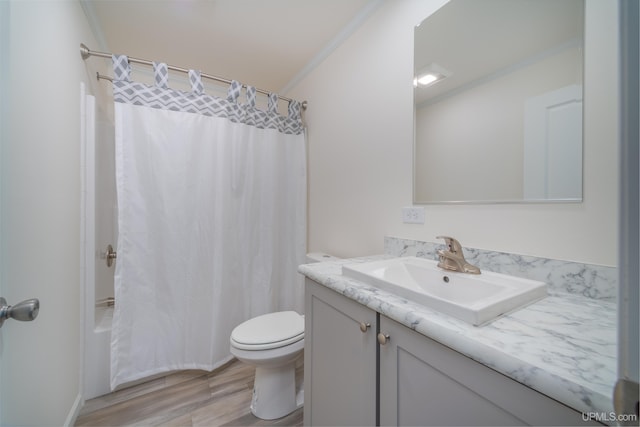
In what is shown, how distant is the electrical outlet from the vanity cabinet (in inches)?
24.5

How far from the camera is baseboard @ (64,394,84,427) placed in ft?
3.93

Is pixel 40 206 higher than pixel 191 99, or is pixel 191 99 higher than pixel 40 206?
pixel 191 99

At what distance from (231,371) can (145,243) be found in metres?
1.09

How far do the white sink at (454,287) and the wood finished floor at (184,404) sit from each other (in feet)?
3.43

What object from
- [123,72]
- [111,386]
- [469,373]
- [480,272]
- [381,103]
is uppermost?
[123,72]

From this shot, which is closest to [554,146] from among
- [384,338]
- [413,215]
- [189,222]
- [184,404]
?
[413,215]

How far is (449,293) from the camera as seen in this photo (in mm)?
923

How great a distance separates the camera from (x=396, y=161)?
4.45 feet

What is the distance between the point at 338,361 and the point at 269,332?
62 cm

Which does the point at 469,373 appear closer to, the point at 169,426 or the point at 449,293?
the point at 449,293

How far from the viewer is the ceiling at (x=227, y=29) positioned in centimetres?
149

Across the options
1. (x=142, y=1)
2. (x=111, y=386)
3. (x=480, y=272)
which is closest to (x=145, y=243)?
(x=111, y=386)

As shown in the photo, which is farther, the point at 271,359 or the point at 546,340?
→ the point at 271,359

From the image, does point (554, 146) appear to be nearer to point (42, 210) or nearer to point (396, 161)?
point (396, 161)
